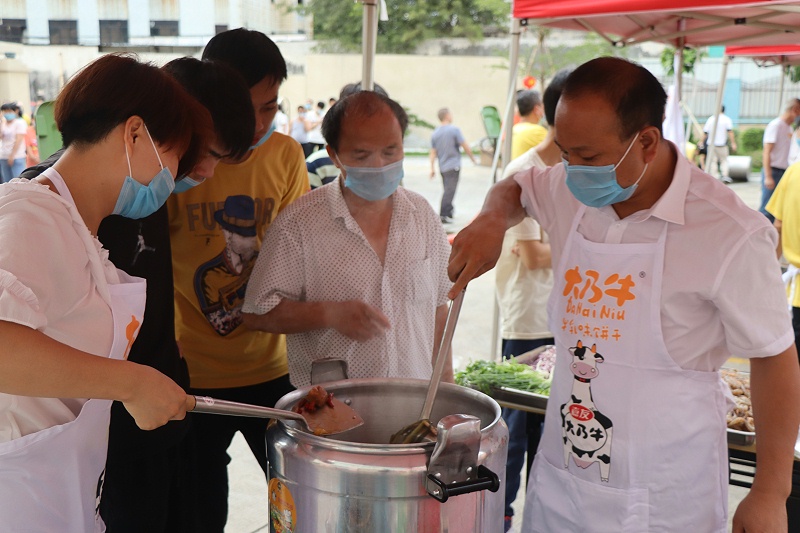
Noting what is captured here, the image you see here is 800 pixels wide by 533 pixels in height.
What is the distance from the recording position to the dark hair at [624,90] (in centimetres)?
150

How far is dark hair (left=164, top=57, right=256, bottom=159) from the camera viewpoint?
5.72ft

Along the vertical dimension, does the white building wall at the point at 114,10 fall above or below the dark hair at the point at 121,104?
above

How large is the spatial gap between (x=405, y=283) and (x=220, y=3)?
532 centimetres

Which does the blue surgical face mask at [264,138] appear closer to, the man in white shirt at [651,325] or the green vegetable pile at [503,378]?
the man in white shirt at [651,325]

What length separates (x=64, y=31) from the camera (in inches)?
276

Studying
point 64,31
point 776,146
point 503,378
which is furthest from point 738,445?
point 776,146

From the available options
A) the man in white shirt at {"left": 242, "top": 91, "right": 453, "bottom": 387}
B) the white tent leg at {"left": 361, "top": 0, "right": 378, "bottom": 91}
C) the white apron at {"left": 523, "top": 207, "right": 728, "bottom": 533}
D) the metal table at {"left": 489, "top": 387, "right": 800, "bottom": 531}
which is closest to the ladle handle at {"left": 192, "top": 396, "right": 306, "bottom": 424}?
the man in white shirt at {"left": 242, "top": 91, "right": 453, "bottom": 387}

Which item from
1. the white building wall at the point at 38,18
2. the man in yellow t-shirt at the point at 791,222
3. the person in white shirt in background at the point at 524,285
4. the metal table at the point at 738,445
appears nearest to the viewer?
the metal table at the point at 738,445

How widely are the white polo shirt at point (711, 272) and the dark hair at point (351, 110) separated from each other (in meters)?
0.64

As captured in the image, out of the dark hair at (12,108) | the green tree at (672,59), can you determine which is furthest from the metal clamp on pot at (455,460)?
the dark hair at (12,108)

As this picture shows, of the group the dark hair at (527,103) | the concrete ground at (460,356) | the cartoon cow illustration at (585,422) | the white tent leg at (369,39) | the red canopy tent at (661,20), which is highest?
the red canopy tent at (661,20)

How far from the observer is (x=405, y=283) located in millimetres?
1906

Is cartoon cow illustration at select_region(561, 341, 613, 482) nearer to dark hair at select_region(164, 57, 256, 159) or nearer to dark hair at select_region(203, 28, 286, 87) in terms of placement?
dark hair at select_region(164, 57, 256, 159)

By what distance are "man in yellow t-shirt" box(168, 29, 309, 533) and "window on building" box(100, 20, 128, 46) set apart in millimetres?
4966
